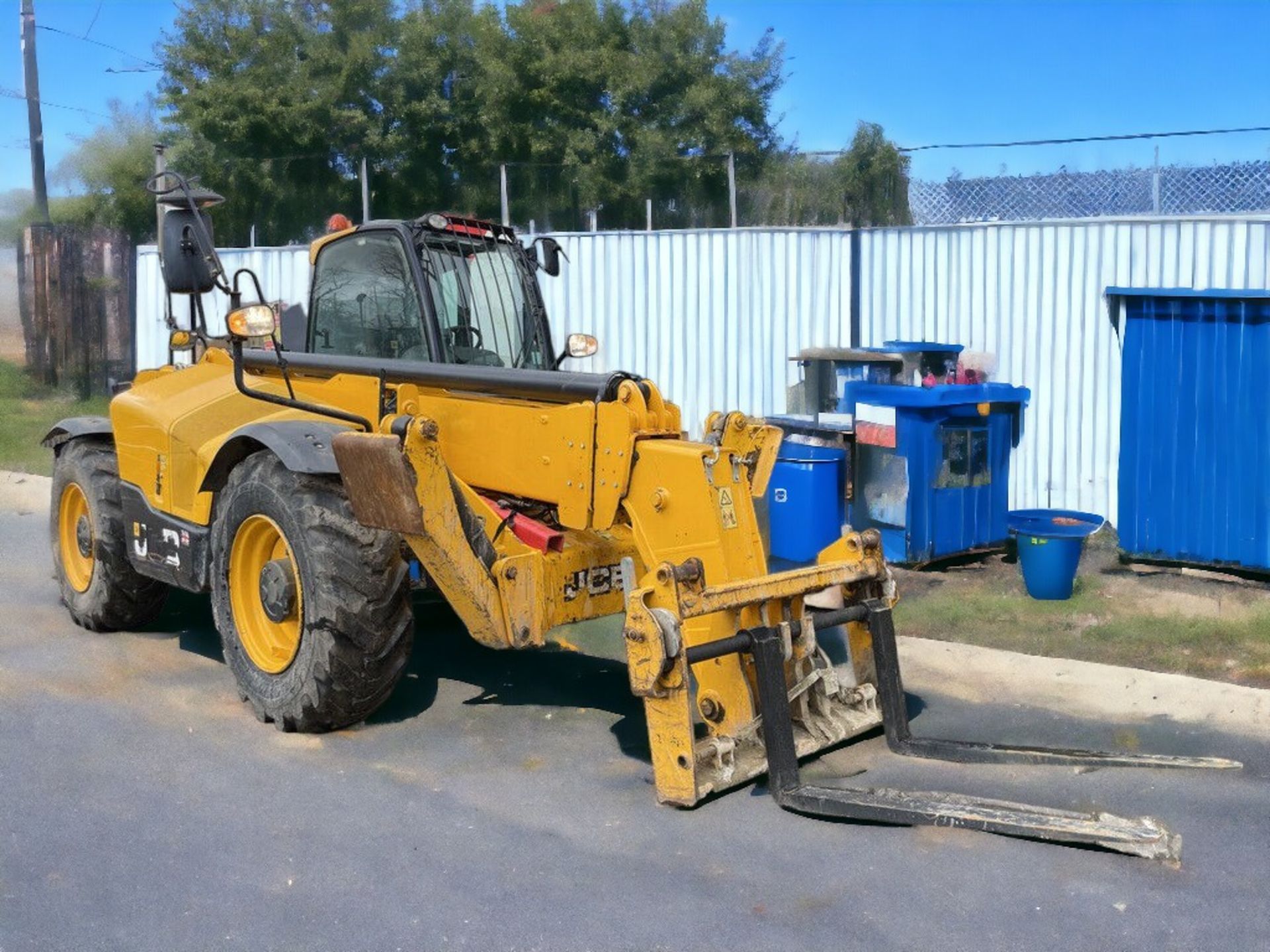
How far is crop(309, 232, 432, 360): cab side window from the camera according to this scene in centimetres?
671

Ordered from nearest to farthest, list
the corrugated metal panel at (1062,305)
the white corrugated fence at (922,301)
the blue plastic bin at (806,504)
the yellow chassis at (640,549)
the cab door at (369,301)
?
the yellow chassis at (640,549) → the cab door at (369,301) → the blue plastic bin at (806,504) → the corrugated metal panel at (1062,305) → the white corrugated fence at (922,301)

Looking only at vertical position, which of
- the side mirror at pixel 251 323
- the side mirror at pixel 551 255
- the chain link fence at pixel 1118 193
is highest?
the chain link fence at pixel 1118 193

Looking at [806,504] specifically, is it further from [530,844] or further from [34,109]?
[34,109]

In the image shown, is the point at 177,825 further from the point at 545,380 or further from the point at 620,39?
the point at 620,39

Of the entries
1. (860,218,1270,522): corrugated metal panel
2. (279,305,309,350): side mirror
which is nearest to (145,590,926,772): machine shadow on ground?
(279,305,309,350): side mirror

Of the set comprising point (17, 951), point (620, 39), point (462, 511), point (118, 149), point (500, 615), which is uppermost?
point (620, 39)

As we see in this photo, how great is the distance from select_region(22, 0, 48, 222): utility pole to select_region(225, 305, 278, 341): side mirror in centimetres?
1957

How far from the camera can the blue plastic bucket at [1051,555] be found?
28.4ft

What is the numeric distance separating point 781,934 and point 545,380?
8.44ft

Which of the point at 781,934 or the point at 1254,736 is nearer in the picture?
the point at 781,934

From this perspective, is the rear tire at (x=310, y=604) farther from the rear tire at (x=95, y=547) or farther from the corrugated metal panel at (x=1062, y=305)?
the corrugated metal panel at (x=1062, y=305)

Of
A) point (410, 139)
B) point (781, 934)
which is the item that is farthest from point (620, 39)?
point (781, 934)

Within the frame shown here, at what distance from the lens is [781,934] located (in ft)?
14.0

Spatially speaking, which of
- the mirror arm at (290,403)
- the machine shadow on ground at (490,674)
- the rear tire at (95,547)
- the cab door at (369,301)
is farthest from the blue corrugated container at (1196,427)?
the rear tire at (95,547)
